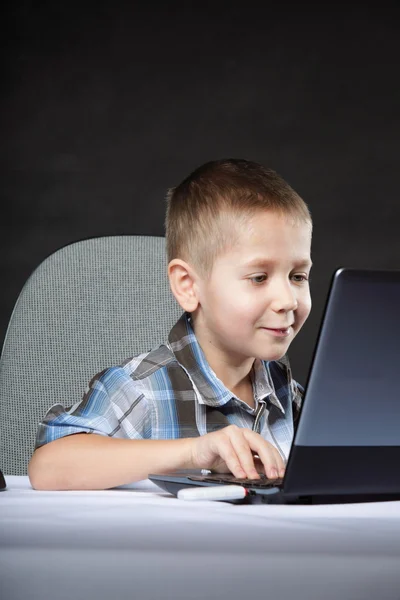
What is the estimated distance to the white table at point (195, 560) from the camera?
1.28 ft

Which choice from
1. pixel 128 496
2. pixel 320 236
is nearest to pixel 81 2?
pixel 320 236

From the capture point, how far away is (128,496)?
0.70 meters

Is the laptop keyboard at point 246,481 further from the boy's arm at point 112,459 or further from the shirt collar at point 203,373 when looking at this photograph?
the shirt collar at point 203,373

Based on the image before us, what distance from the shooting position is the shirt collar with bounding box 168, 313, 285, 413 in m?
1.18

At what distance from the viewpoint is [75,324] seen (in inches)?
56.3

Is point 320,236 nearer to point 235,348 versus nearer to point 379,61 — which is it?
point 379,61

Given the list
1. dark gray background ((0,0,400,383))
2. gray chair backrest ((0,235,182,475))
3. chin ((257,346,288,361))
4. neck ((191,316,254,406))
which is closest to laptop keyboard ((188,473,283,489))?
chin ((257,346,288,361))

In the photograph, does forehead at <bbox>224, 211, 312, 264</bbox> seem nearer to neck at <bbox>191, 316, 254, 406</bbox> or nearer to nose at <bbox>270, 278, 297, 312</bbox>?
nose at <bbox>270, 278, 297, 312</bbox>

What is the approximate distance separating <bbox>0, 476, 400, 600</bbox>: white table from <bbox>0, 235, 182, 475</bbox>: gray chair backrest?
2.83 feet

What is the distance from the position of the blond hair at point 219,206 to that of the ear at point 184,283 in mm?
15

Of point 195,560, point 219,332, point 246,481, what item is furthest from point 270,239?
point 195,560

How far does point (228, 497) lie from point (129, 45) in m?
2.52

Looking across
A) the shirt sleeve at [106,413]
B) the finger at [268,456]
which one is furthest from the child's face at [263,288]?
the finger at [268,456]

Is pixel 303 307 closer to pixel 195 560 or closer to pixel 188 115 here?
pixel 195 560
